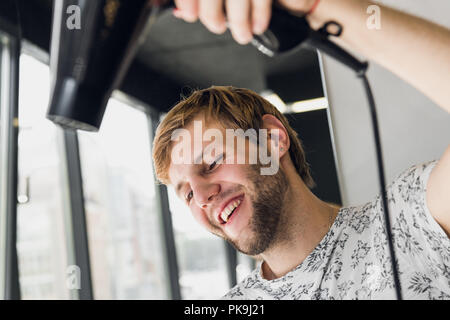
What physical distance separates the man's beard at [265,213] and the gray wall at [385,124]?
0.88ft

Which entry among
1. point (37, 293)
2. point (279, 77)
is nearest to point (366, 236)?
point (279, 77)

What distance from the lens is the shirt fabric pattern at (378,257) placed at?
70cm

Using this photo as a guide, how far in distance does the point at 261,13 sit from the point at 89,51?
0.52 ft

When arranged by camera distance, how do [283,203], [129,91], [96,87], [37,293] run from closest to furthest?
[96,87] → [283,203] → [37,293] → [129,91]

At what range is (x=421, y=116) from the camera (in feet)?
3.52

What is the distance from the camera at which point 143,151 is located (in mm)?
2885

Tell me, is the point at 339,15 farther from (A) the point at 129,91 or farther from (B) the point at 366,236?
(A) the point at 129,91

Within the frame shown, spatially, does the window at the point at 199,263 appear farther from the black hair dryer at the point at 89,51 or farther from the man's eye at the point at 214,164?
the black hair dryer at the point at 89,51

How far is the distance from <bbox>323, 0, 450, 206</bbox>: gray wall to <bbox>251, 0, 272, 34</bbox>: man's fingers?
0.79 metres

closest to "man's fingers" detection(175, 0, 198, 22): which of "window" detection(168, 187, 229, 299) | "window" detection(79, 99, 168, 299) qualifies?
"window" detection(79, 99, 168, 299)

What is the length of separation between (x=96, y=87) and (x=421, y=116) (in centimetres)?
88

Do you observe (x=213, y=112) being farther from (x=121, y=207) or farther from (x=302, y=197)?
(x=121, y=207)

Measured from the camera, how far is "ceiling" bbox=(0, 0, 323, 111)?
1312mm

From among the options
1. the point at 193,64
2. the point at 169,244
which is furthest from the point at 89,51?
the point at 169,244
